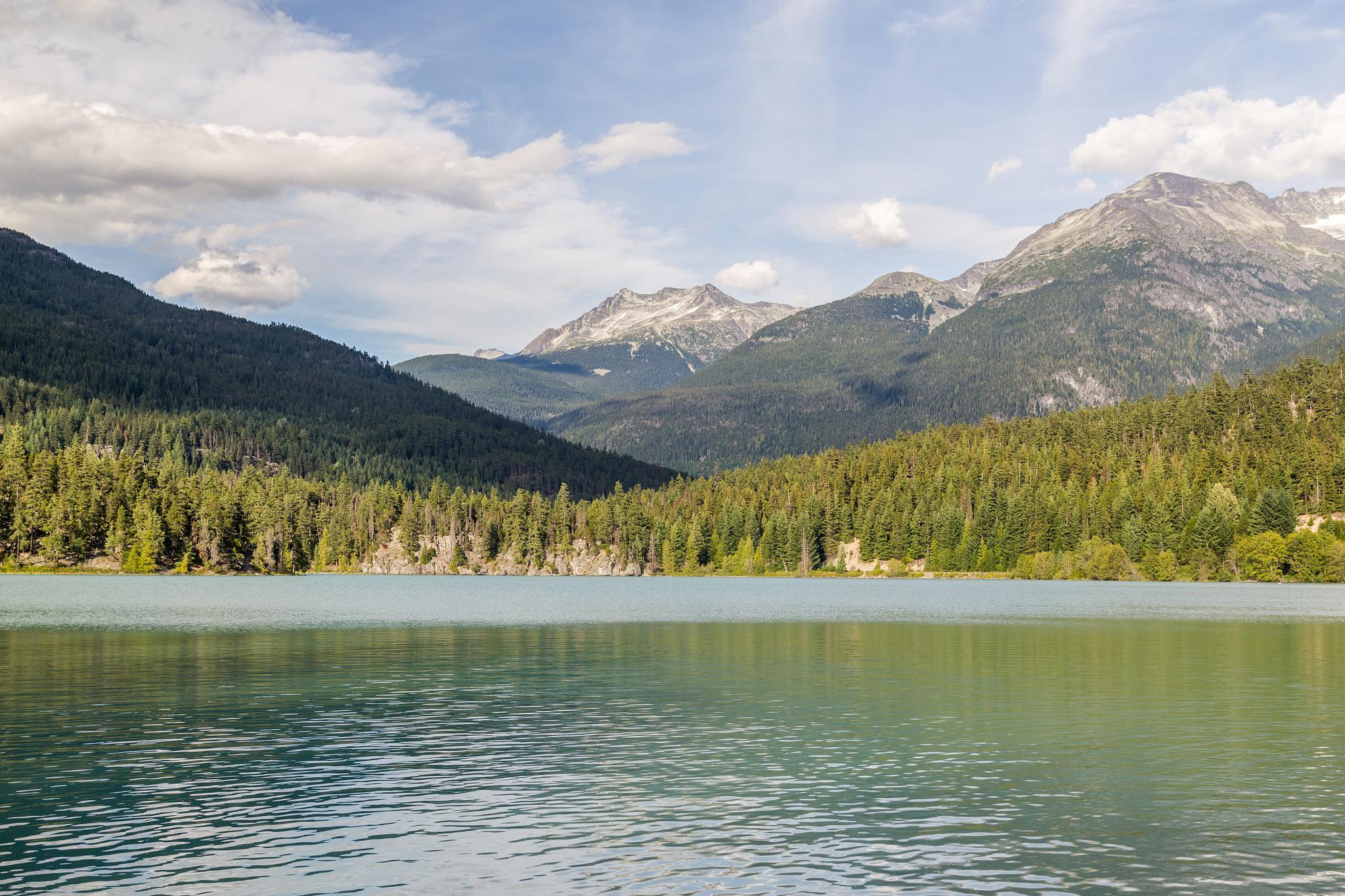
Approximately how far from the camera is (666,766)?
3731cm

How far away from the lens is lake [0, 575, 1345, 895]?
25.5 meters

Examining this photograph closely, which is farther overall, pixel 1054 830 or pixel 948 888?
pixel 1054 830

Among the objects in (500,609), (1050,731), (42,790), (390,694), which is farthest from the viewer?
(500,609)

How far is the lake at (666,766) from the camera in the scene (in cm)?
2552

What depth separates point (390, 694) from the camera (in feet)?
179

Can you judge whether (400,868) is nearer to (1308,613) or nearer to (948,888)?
(948,888)

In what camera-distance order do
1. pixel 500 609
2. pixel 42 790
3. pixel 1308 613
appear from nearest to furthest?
1. pixel 42 790
2. pixel 1308 613
3. pixel 500 609

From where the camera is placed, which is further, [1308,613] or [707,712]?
[1308,613]

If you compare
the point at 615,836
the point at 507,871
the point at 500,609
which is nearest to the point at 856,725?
the point at 615,836

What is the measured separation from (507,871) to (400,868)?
2472 mm

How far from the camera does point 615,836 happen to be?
28.3 metres

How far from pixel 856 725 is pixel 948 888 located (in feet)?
72.8

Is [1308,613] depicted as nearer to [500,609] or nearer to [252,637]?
[500,609]

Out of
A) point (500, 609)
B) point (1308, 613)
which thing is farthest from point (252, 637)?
point (1308, 613)
